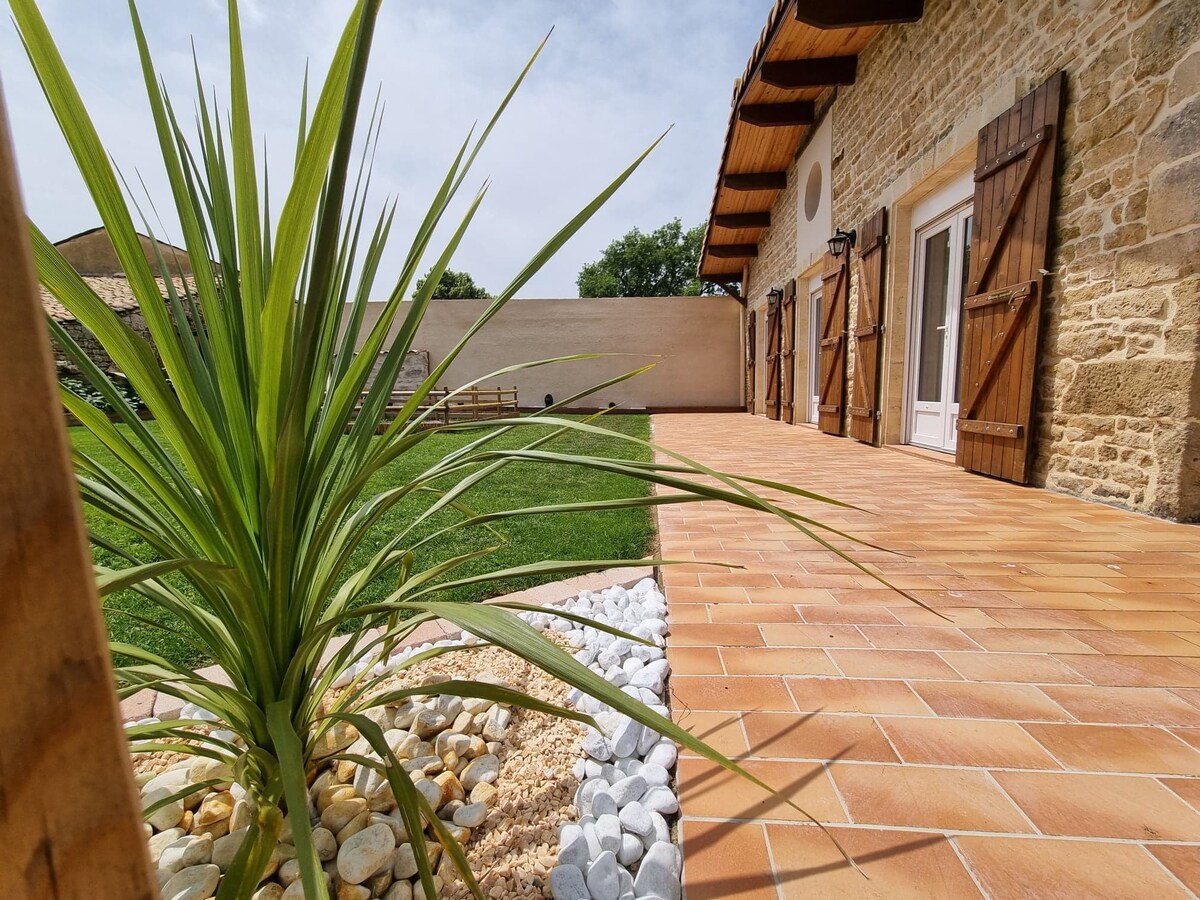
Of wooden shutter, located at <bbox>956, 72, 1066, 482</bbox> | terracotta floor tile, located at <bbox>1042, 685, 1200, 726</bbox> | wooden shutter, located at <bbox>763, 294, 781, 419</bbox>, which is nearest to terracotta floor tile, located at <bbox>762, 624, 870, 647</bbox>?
terracotta floor tile, located at <bbox>1042, 685, 1200, 726</bbox>

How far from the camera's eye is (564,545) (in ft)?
7.60

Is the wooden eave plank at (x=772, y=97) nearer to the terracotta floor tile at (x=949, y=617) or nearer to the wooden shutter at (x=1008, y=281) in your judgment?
the wooden shutter at (x=1008, y=281)

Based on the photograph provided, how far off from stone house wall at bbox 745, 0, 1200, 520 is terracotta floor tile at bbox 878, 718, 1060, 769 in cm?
218

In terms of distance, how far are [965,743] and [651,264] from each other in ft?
98.0

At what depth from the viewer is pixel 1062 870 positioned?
2.50ft

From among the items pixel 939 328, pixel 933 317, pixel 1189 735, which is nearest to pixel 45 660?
pixel 1189 735

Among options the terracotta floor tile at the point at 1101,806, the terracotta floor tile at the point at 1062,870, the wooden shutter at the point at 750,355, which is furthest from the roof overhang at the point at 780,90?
the terracotta floor tile at the point at 1062,870

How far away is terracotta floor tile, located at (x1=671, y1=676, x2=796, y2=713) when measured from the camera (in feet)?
3.81

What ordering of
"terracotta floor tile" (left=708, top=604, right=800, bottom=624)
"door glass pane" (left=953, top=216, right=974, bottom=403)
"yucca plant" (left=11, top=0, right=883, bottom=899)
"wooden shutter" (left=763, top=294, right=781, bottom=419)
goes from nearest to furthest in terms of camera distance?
"yucca plant" (left=11, top=0, right=883, bottom=899), "terracotta floor tile" (left=708, top=604, right=800, bottom=624), "door glass pane" (left=953, top=216, right=974, bottom=403), "wooden shutter" (left=763, top=294, right=781, bottom=419)

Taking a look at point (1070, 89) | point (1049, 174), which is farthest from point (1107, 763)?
point (1070, 89)

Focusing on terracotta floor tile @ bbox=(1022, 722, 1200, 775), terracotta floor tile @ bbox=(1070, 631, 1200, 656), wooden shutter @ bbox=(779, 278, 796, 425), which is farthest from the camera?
wooden shutter @ bbox=(779, 278, 796, 425)

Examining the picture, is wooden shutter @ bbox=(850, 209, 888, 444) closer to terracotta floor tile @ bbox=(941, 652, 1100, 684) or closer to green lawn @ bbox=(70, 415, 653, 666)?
green lawn @ bbox=(70, 415, 653, 666)

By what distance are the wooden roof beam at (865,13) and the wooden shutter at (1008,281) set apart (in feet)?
4.98

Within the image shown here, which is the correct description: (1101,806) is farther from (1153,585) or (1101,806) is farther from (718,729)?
(1153,585)
